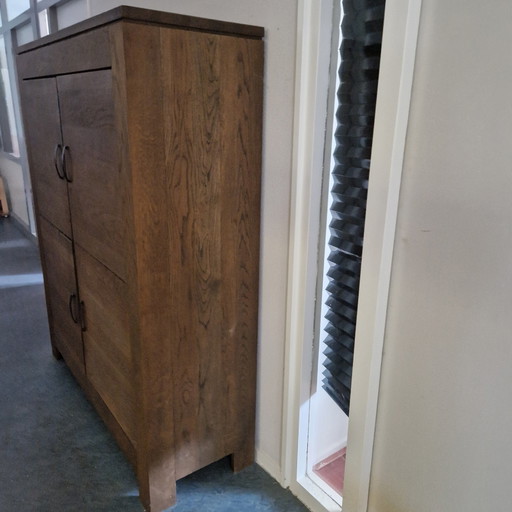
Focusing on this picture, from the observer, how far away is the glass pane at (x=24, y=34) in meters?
3.71

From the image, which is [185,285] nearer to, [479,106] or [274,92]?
[274,92]

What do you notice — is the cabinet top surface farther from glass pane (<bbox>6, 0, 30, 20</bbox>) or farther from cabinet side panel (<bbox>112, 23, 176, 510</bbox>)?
glass pane (<bbox>6, 0, 30, 20</bbox>)

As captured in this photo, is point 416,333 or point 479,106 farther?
point 416,333

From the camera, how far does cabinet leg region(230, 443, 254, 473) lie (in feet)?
5.32

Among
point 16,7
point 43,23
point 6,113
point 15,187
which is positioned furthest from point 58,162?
point 6,113

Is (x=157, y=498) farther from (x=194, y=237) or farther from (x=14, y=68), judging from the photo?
(x=14, y=68)

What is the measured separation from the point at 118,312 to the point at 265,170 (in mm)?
616

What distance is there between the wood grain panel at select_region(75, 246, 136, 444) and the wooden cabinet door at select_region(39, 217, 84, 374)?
9cm

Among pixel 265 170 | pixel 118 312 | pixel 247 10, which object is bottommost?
pixel 118 312

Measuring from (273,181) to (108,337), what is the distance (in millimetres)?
737

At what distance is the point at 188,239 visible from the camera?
4.17ft

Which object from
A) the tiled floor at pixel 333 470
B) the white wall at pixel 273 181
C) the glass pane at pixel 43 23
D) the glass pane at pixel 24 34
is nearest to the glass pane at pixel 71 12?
the glass pane at pixel 43 23

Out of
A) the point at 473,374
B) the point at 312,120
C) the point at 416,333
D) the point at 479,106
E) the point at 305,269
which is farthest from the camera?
the point at 305,269

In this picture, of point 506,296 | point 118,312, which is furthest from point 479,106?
point 118,312
